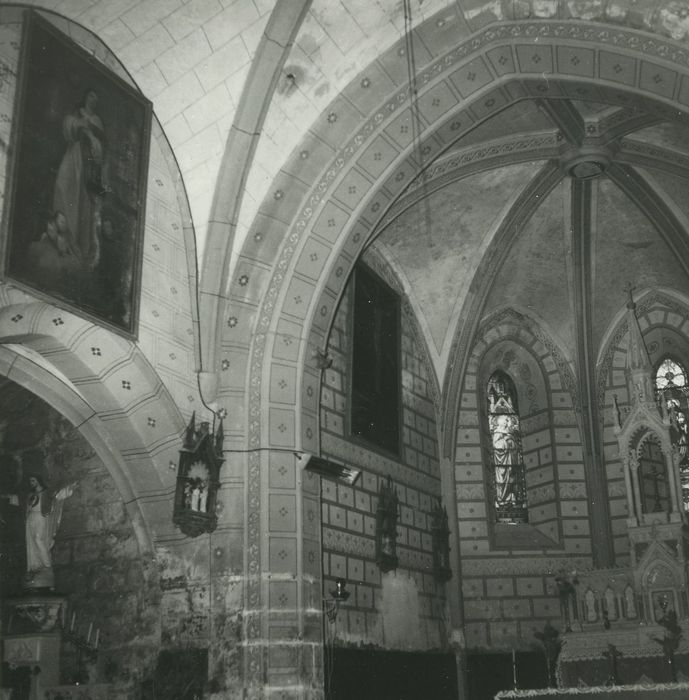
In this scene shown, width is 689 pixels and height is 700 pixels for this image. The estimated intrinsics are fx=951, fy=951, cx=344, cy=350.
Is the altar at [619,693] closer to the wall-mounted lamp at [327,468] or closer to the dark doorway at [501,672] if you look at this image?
the wall-mounted lamp at [327,468]

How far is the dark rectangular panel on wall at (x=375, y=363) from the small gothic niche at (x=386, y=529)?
2.89 ft

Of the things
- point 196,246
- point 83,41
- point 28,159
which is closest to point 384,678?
point 196,246

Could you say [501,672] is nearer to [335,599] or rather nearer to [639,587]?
[639,587]

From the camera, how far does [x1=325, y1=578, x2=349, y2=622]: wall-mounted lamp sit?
12.1 meters

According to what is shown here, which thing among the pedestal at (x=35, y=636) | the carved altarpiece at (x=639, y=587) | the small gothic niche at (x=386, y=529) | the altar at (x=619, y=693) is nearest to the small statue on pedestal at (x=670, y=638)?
the carved altarpiece at (x=639, y=587)

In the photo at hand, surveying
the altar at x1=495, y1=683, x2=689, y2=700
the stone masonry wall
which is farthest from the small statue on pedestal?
the stone masonry wall

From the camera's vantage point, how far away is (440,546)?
54.0 ft

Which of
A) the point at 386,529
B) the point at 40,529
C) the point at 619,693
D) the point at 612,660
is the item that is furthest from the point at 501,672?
the point at 40,529

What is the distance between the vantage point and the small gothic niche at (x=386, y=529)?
14492 mm

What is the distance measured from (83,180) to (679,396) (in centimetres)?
1290

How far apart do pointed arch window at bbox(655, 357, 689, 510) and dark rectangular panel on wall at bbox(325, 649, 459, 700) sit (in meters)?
5.96

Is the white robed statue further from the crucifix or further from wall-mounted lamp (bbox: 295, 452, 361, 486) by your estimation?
the crucifix

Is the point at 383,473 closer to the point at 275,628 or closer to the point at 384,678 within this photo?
the point at 384,678

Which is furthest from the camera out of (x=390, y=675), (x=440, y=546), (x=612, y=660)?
(x=440, y=546)
